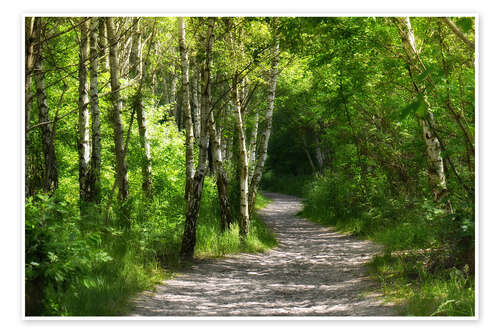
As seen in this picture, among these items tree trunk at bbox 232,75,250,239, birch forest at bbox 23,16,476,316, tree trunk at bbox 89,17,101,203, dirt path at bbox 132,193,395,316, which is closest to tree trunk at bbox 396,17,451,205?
birch forest at bbox 23,16,476,316

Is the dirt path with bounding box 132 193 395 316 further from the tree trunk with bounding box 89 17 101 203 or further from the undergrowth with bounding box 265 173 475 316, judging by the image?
the tree trunk with bounding box 89 17 101 203

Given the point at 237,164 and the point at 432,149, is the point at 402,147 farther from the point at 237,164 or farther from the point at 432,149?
the point at 237,164

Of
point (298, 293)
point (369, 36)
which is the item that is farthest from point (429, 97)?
point (298, 293)

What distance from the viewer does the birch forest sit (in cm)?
522

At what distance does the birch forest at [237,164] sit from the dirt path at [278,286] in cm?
32

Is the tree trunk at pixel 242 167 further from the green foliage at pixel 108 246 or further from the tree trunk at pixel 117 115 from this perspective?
the tree trunk at pixel 117 115

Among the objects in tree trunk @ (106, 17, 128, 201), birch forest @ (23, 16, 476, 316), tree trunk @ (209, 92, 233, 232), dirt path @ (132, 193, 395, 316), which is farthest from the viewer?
tree trunk @ (209, 92, 233, 232)

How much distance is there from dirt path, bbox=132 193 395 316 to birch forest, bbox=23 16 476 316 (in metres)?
0.32

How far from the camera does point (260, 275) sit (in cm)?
816

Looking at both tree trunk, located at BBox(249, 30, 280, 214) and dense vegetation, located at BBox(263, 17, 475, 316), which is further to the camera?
tree trunk, located at BBox(249, 30, 280, 214)

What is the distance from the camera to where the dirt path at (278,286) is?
5.60 m

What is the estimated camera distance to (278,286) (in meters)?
7.32

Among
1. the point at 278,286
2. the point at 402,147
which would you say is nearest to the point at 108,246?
the point at 278,286

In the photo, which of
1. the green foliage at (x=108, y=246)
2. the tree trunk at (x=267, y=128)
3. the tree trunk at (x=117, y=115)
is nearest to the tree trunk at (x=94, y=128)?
the green foliage at (x=108, y=246)
